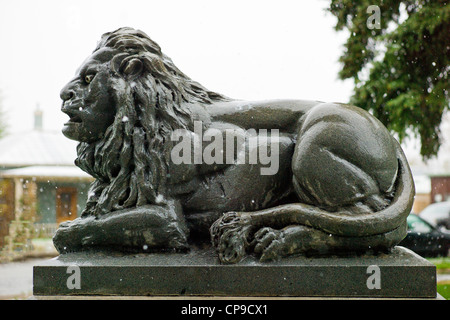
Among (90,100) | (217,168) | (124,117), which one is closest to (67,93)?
(90,100)

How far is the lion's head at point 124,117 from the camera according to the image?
10.1 ft

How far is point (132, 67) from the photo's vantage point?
3199 millimetres

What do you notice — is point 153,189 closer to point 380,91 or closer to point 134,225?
point 134,225

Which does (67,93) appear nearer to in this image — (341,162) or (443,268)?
(341,162)

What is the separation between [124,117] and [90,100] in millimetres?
298

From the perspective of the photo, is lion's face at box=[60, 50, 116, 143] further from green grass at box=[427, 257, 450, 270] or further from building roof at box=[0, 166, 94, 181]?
building roof at box=[0, 166, 94, 181]

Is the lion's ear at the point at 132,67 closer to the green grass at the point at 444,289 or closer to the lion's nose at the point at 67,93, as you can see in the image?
the lion's nose at the point at 67,93

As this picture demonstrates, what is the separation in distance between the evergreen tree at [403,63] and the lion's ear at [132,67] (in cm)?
672

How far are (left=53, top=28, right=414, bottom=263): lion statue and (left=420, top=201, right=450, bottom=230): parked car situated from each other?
1151 centimetres

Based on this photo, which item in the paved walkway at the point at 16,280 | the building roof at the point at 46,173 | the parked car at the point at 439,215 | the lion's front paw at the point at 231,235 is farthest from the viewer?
the parked car at the point at 439,215

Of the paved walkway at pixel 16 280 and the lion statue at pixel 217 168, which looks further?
the paved walkway at pixel 16 280

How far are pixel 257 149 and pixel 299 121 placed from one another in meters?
0.37

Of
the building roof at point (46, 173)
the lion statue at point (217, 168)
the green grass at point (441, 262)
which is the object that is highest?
the lion statue at point (217, 168)

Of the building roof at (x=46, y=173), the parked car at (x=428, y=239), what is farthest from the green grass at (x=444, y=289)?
the building roof at (x=46, y=173)
